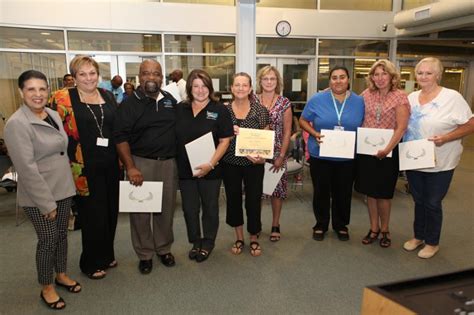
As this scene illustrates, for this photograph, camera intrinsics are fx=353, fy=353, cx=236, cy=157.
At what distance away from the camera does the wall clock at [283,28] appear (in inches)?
339

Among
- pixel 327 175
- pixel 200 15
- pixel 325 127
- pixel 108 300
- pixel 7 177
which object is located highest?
pixel 200 15

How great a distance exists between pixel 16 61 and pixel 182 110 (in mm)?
6843

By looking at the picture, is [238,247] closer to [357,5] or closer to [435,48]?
[357,5]

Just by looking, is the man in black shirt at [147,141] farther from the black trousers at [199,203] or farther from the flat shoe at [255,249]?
the flat shoe at [255,249]

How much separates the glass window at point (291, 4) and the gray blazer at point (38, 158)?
24.0 feet

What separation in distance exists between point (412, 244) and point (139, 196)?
2603 millimetres

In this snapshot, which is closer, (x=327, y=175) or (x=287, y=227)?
(x=327, y=175)

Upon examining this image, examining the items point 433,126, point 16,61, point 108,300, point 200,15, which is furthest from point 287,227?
point 16,61

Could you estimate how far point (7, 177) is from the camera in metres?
4.61

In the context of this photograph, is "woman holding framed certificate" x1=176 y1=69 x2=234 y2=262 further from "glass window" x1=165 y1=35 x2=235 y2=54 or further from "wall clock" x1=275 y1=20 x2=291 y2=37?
"wall clock" x1=275 y1=20 x2=291 y2=37

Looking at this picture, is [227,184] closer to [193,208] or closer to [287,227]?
[193,208]

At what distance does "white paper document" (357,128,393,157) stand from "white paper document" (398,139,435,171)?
0.13 m

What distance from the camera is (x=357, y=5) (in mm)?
8969

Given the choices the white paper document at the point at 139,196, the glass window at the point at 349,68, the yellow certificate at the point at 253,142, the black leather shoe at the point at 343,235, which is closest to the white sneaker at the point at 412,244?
the black leather shoe at the point at 343,235
